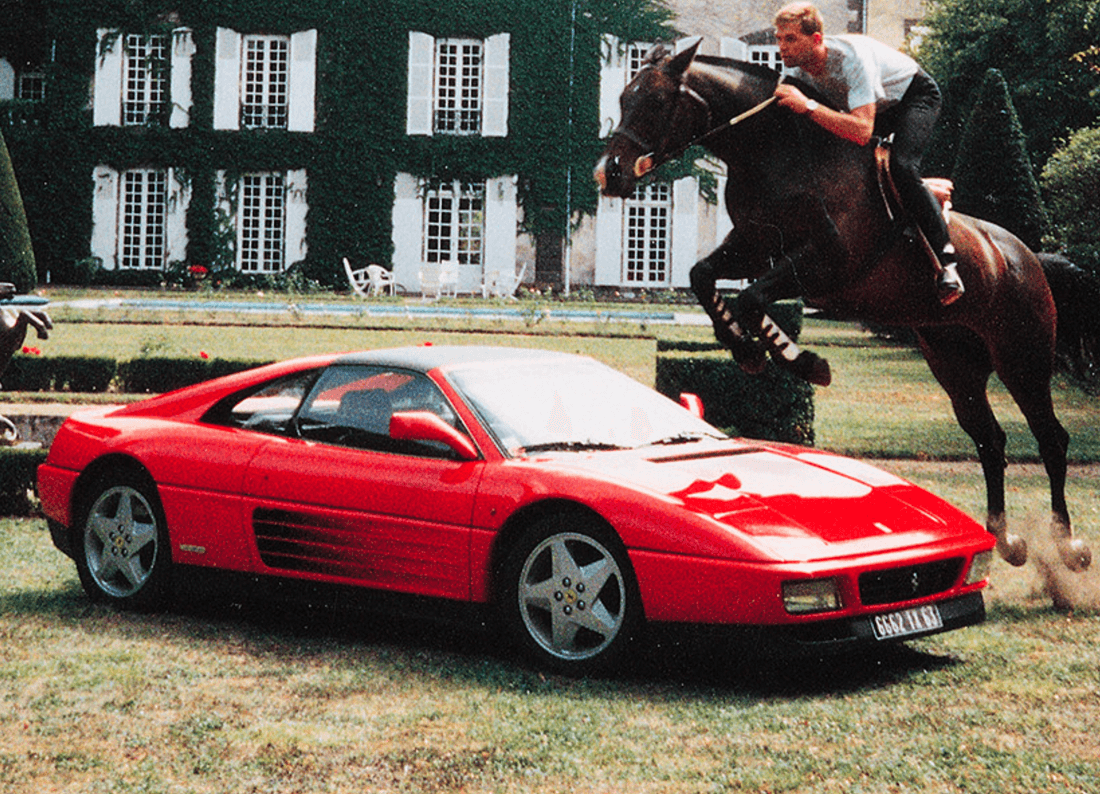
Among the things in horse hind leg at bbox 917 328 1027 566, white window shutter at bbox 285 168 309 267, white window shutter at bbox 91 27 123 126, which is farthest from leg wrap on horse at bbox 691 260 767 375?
white window shutter at bbox 91 27 123 126

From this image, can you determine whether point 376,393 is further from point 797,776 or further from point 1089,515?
point 1089,515

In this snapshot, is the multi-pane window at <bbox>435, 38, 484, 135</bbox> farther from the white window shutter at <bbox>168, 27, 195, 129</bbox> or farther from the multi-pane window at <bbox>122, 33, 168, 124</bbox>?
the multi-pane window at <bbox>122, 33, 168, 124</bbox>

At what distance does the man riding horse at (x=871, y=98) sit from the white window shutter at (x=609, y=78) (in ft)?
97.3

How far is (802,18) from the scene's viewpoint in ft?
21.1

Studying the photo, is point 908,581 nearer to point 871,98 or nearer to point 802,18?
point 871,98

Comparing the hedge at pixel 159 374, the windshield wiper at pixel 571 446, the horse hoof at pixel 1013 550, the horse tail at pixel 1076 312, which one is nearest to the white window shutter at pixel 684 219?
the hedge at pixel 159 374

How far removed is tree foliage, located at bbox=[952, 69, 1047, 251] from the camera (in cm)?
2183

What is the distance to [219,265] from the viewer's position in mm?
36250

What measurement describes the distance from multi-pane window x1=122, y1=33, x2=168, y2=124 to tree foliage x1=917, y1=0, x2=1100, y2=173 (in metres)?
18.9

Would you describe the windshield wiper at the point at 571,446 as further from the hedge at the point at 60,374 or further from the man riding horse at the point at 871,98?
the hedge at the point at 60,374

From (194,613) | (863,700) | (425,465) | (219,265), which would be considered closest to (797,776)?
(863,700)

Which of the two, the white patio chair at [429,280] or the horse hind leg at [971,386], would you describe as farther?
the white patio chair at [429,280]

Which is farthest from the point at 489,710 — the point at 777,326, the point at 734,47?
the point at 734,47

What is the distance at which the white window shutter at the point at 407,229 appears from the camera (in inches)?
1430
